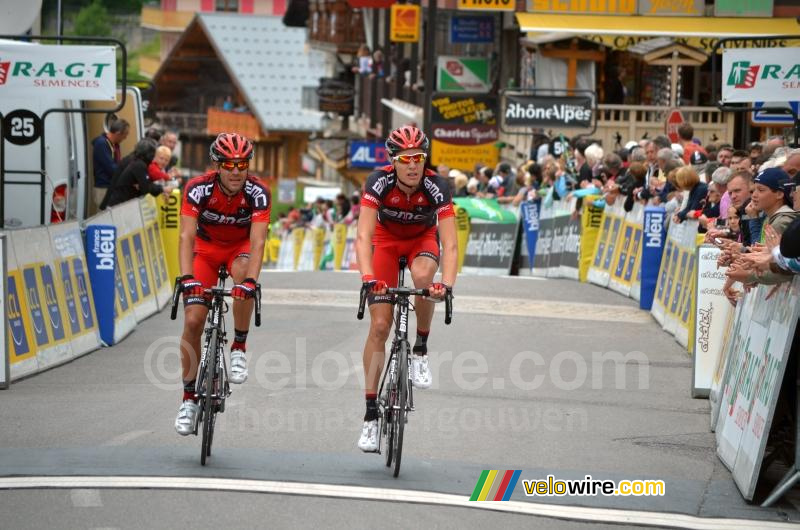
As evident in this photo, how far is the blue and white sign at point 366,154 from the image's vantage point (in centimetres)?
4488

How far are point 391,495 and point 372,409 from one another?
0.89 m

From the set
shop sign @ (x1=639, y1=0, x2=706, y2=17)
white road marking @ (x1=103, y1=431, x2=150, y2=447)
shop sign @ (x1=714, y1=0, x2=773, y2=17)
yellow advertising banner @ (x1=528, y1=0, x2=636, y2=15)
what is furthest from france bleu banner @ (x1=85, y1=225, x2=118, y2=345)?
shop sign @ (x1=714, y1=0, x2=773, y2=17)

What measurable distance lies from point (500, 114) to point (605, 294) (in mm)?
14610

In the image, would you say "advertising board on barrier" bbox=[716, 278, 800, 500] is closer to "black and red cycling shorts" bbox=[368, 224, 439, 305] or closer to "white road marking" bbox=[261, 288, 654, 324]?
"black and red cycling shorts" bbox=[368, 224, 439, 305]

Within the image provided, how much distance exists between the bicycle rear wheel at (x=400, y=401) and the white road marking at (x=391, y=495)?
0.29 meters

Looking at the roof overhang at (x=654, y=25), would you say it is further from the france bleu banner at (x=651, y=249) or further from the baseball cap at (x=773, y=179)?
the baseball cap at (x=773, y=179)

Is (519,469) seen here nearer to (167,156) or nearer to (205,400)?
(205,400)

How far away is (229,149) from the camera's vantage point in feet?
32.2

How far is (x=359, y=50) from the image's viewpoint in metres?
58.4

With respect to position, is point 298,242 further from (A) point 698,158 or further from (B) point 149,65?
(B) point 149,65

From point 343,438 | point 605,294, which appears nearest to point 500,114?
point 605,294

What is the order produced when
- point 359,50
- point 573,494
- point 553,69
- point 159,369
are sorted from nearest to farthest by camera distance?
1. point 573,494
2. point 159,369
3. point 553,69
4. point 359,50

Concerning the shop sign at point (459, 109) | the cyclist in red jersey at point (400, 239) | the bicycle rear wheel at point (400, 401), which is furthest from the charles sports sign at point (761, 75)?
the shop sign at point (459, 109)

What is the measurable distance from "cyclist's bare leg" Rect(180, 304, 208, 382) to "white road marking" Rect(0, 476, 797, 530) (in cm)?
112
